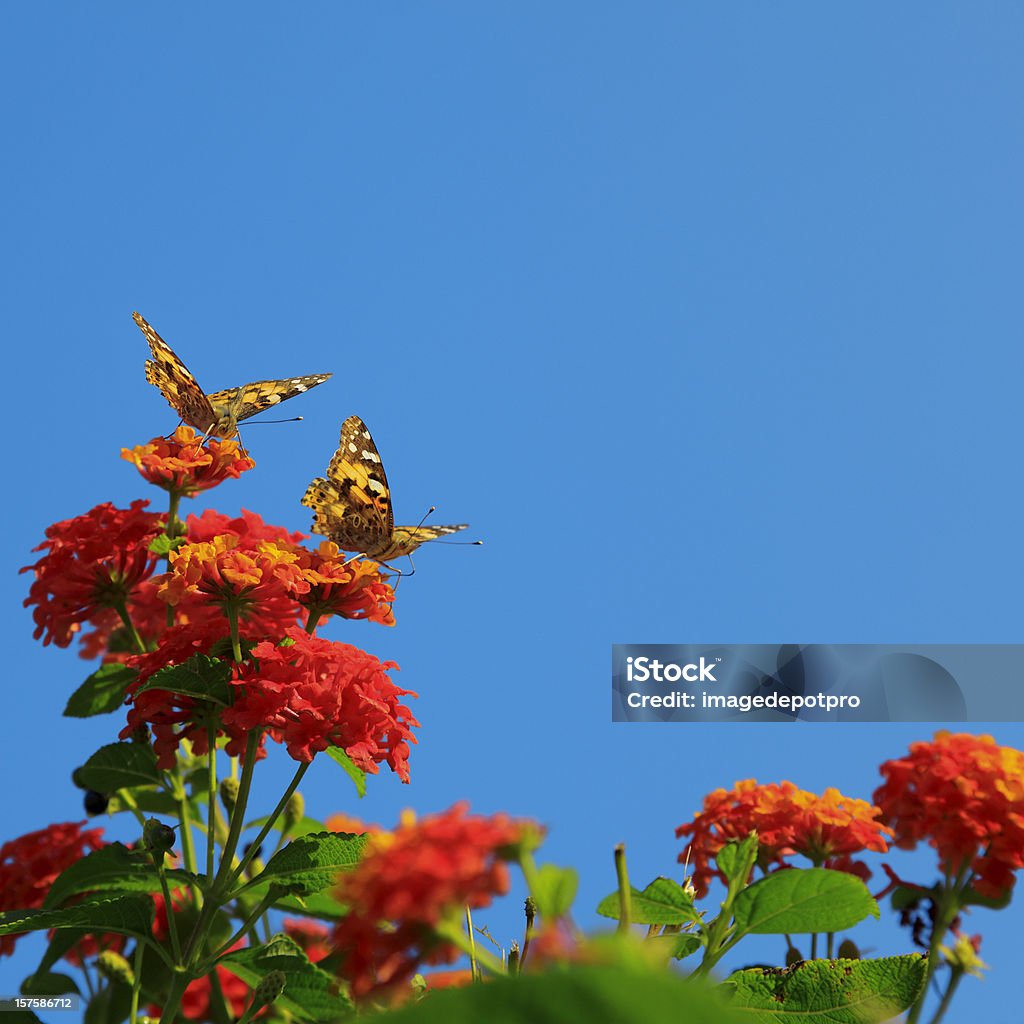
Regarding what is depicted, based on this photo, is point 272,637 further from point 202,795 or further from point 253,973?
point 202,795

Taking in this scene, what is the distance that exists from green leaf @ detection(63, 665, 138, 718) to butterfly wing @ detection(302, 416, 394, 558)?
597mm

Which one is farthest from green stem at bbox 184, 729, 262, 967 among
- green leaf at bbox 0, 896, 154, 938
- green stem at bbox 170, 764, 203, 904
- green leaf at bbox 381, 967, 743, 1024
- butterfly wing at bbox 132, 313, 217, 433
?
green leaf at bbox 381, 967, 743, 1024

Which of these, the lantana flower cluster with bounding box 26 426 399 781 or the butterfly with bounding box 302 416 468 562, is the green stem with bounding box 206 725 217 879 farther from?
the butterfly with bounding box 302 416 468 562

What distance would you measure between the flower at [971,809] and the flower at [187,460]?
65.2 inches

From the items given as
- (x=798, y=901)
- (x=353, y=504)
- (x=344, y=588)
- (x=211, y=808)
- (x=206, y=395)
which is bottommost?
(x=798, y=901)

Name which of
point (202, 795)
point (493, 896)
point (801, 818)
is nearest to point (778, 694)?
point (801, 818)

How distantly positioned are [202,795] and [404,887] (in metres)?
2.37

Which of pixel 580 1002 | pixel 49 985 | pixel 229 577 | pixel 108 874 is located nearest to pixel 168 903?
pixel 108 874

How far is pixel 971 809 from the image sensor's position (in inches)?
96.7

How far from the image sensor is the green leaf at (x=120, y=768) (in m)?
2.58

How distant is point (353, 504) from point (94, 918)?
120 cm

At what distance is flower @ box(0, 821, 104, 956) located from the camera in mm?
3023

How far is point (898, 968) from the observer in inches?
80.2

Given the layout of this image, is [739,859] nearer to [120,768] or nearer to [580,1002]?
[580,1002]
